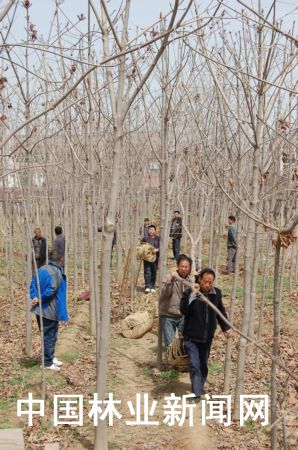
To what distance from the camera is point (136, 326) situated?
26.1 ft

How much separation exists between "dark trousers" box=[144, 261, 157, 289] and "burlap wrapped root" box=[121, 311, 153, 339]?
2.39 m

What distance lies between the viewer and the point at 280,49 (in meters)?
5.11

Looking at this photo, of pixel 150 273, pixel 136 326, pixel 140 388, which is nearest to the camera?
pixel 140 388

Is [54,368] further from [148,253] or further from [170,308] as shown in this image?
[148,253]

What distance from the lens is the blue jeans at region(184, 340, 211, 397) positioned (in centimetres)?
519

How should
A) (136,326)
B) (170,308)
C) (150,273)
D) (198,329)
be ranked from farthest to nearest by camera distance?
(150,273)
(136,326)
(170,308)
(198,329)

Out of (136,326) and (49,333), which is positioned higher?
(49,333)

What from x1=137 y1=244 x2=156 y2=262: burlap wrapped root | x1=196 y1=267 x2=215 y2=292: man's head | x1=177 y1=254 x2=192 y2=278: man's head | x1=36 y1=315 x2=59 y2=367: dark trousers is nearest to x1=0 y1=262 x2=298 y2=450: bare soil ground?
x1=36 y1=315 x2=59 y2=367: dark trousers

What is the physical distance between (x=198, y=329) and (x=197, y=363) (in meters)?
0.34

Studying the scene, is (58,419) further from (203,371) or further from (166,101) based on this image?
(166,101)

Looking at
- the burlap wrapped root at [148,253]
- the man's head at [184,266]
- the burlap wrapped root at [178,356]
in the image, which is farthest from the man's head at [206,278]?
the burlap wrapped root at [148,253]

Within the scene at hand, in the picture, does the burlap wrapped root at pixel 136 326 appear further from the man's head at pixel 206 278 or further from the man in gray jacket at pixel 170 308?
the man's head at pixel 206 278

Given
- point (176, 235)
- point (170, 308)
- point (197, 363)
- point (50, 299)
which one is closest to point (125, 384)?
point (170, 308)

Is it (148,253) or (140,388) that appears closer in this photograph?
(140,388)
